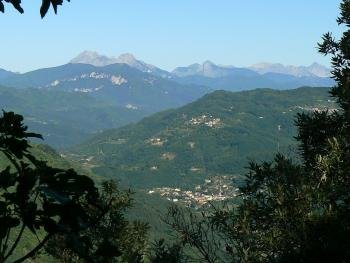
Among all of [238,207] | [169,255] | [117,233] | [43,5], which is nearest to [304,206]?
[238,207]

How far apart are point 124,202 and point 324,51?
14.2 metres

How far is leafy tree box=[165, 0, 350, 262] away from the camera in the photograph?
14.5 meters

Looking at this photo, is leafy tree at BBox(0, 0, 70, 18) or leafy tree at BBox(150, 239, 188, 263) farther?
leafy tree at BBox(150, 239, 188, 263)

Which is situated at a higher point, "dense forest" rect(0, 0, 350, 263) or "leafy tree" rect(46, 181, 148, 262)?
"dense forest" rect(0, 0, 350, 263)

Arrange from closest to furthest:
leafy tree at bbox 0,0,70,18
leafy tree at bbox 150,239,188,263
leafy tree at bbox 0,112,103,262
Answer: leafy tree at bbox 0,112,103,262, leafy tree at bbox 0,0,70,18, leafy tree at bbox 150,239,188,263

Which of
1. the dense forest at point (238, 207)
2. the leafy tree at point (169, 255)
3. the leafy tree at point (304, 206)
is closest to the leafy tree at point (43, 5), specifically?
the dense forest at point (238, 207)

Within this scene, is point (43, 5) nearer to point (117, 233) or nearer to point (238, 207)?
point (238, 207)

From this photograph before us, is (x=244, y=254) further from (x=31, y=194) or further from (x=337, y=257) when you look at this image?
(x=31, y=194)

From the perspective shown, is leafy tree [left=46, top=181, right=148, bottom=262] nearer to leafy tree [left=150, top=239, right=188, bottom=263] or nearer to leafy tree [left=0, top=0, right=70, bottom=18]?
A: leafy tree [left=150, top=239, right=188, bottom=263]

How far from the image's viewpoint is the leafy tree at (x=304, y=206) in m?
14.5

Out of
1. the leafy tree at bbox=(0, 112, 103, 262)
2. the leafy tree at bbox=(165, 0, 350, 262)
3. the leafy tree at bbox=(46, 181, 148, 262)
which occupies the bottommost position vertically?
the leafy tree at bbox=(46, 181, 148, 262)

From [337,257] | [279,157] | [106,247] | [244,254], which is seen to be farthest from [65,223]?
[279,157]

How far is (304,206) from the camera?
15.3 m

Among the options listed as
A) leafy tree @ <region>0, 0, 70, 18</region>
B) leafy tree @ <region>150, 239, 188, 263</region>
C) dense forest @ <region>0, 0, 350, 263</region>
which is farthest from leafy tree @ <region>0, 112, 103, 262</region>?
leafy tree @ <region>150, 239, 188, 263</region>
